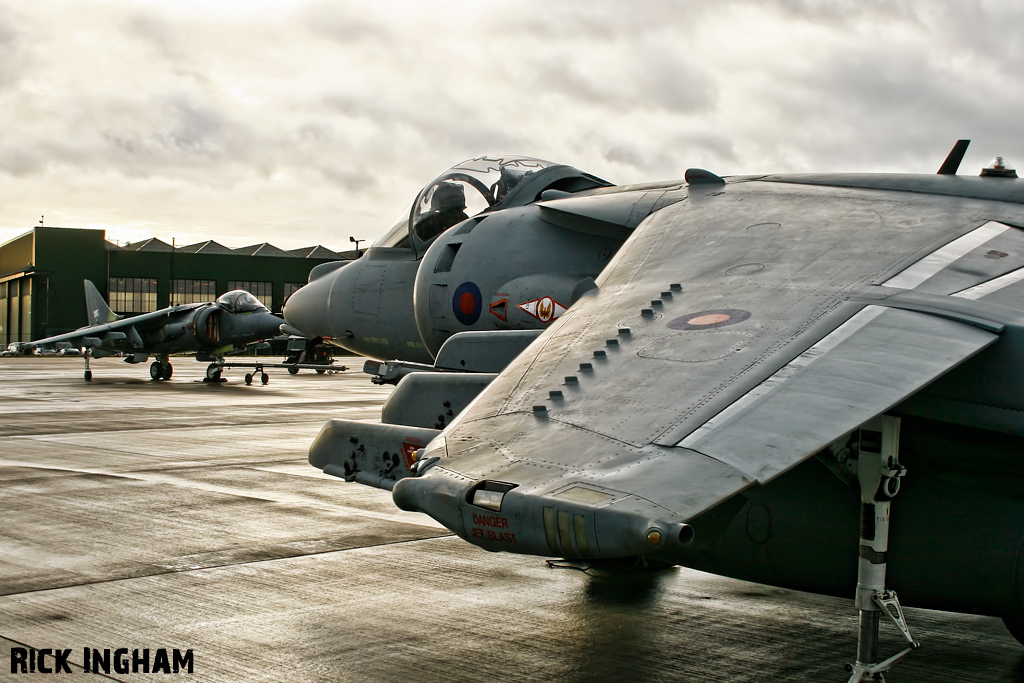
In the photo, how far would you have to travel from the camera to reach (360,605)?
6121mm

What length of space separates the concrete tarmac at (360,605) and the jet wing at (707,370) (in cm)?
200

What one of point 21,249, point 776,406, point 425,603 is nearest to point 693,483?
point 776,406

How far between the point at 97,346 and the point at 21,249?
58.2m

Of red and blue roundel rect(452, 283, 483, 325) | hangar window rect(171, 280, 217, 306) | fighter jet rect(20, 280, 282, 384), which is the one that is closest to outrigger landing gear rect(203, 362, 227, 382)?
fighter jet rect(20, 280, 282, 384)

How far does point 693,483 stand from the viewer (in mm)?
2768

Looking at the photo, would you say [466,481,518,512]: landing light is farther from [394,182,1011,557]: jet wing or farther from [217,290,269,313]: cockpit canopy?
[217,290,269,313]: cockpit canopy

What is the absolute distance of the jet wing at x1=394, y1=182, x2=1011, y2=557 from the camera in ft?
9.27

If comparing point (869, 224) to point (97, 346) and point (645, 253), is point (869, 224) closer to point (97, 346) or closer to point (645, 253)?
point (645, 253)

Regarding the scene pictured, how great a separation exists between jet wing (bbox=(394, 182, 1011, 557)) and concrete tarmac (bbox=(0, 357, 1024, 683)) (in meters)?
2.00

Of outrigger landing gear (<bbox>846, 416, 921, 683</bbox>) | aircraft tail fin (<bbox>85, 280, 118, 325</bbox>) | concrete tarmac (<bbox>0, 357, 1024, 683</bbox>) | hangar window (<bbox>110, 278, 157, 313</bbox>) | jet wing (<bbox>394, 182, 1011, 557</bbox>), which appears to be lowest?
concrete tarmac (<bbox>0, 357, 1024, 683</bbox>)

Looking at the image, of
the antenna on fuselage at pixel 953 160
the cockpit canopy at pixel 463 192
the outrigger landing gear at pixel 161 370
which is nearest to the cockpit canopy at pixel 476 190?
the cockpit canopy at pixel 463 192

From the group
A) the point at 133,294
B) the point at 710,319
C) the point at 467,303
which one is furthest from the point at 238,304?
the point at 133,294

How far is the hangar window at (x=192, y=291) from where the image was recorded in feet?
275

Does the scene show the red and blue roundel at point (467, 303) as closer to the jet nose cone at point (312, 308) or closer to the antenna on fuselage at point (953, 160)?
the jet nose cone at point (312, 308)
